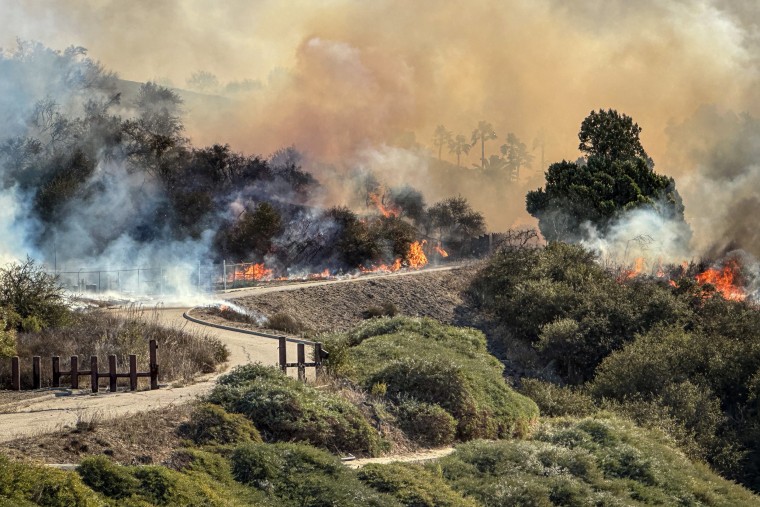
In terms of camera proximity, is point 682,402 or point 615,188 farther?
point 615,188

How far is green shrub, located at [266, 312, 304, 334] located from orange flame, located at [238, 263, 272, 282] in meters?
18.0

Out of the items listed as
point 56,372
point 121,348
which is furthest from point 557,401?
point 56,372

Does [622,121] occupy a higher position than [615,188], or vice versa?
[622,121]

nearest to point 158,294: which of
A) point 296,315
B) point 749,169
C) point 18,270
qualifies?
point 296,315

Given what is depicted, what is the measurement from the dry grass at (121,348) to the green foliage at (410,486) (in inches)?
408

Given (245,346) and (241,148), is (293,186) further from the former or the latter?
(245,346)

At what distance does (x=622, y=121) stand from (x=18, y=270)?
164 feet

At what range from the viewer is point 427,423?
72.5 feet

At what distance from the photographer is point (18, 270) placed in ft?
117

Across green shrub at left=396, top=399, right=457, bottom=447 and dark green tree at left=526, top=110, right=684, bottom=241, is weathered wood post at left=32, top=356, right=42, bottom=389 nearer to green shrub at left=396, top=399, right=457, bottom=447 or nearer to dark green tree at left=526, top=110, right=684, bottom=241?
green shrub at left=396, top=399, right=457, bottom=447

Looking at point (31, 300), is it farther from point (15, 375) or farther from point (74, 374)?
point (74, 374)

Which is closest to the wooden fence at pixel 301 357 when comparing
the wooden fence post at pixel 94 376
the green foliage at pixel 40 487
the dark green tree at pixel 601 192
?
the wooden fence post at pixel 94 376

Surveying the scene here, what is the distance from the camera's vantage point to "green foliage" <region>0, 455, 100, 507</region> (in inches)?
478

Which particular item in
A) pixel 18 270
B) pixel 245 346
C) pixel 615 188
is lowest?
pixel 245 346
